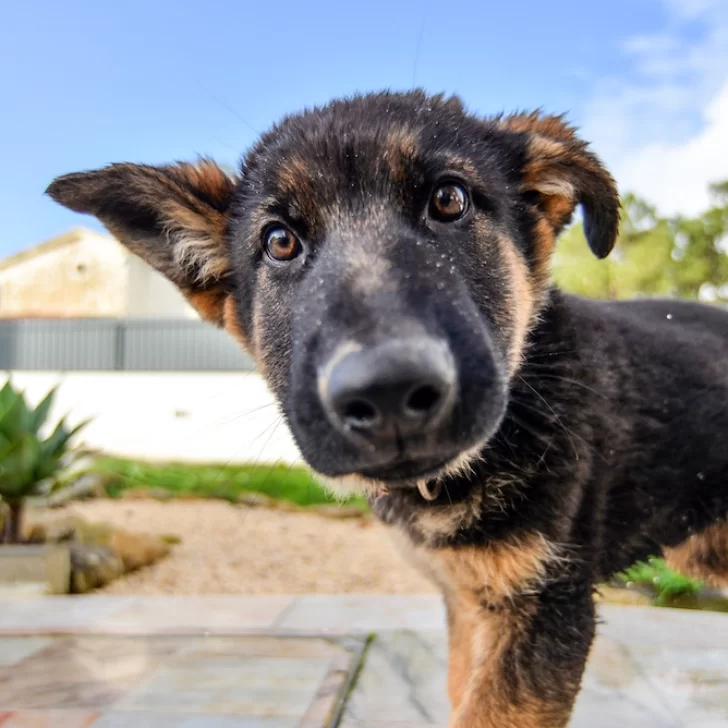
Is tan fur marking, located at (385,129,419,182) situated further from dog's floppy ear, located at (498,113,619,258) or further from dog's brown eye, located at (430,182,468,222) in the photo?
dog's floppy ear, located at (498,113,619,258)

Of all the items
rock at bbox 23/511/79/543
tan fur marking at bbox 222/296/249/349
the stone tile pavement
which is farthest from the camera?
rock at bbox 23/511/79/543

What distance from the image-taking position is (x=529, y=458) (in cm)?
252

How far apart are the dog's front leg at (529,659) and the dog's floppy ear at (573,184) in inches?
53.1

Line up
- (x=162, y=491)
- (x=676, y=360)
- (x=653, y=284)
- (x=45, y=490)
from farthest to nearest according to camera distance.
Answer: (x=653, y=284), (x=162, y=491), (x=45, y=490), (x=676, y=360)

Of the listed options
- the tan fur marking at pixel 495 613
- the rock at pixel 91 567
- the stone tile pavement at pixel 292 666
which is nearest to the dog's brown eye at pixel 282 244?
the tan fur marking at pixel 495 613

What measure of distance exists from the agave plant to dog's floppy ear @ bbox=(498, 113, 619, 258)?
5424 mm

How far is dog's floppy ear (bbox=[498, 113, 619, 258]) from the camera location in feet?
9.17

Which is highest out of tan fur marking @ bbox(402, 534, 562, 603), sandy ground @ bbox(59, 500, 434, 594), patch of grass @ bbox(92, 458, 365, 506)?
tan fur marking @ bbox(402, 534, 562, 603)

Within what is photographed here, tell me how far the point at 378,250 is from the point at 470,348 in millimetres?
437

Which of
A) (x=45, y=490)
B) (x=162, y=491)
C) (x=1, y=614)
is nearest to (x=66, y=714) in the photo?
(x=1, y=614)

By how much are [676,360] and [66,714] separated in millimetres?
2928

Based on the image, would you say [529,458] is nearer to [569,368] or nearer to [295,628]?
[569,368]

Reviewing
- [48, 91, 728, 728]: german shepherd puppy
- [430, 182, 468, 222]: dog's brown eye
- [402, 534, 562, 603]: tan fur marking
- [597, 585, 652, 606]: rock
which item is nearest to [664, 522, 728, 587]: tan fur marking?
[48, 91, 728, 728]: german shepherd puppy

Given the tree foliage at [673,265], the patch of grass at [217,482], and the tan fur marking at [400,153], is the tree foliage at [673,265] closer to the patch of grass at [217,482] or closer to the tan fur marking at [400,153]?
the patch of grass at [217,482]
